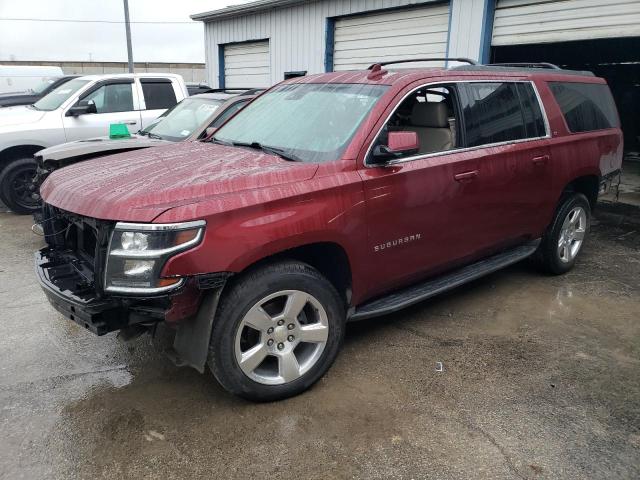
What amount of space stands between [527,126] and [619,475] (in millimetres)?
2795

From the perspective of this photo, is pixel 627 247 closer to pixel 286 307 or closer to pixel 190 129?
→ pixel 286 307

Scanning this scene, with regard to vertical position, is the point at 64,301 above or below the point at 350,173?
below

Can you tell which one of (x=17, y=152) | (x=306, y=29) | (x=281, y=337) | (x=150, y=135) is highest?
(x=306, y=29)

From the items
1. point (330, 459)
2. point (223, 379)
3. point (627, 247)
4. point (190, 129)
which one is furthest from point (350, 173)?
point (627, 247)

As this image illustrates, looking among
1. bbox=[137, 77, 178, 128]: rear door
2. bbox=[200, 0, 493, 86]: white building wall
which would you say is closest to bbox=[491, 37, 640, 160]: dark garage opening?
bbox=[200, 0, 493, 86]: white building wall

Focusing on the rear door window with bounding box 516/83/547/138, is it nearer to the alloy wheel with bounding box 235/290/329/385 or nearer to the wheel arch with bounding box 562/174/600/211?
the wheel arch with bounding box 562/174/600/211

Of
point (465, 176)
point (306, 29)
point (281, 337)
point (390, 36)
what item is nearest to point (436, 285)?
point (465, 176)

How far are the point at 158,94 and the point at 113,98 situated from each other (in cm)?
71

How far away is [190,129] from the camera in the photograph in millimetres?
6570

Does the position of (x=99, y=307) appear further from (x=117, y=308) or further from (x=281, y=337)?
(x=281, y=337)

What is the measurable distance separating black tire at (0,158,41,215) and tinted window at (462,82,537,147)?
6228 mm

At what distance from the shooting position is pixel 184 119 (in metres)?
6.83

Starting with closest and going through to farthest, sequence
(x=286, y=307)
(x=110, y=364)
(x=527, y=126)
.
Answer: (x=286, y=307) → (x=110, y=364) → (x=527, y=126)

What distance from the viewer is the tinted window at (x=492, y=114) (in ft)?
12.9
